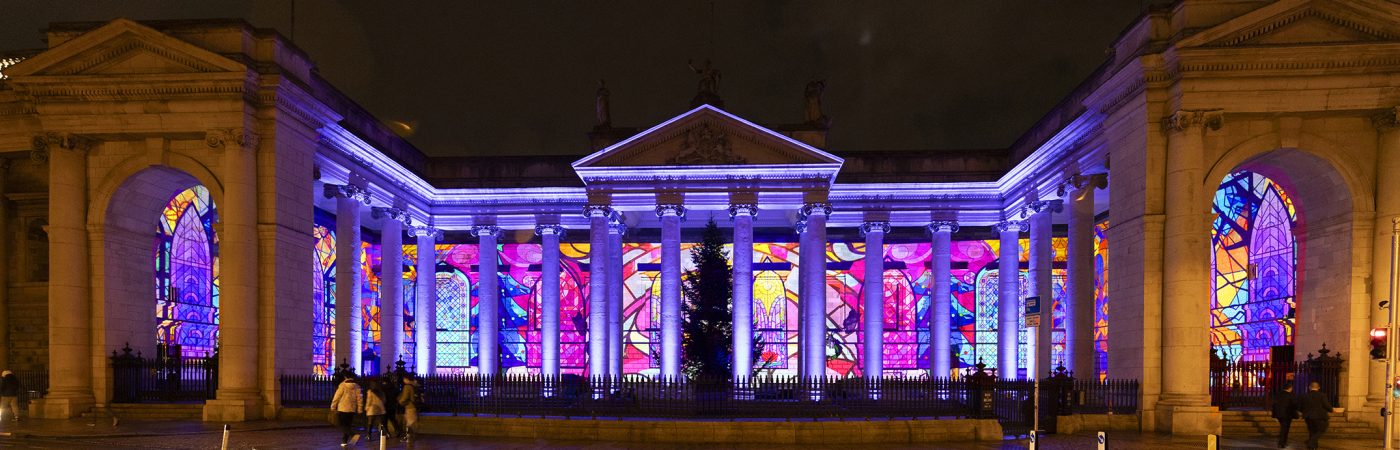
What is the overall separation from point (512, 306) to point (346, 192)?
52.8 feet

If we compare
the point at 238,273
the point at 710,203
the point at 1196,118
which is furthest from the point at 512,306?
the point at 1196,118

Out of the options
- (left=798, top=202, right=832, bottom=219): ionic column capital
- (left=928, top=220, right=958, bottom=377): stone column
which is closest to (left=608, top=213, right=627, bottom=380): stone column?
(left=798, top=202, right=832, bottom=219): ionic column capital

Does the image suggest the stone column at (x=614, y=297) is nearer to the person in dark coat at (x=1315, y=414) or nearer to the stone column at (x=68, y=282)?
the stone column at (x=68, y=282)

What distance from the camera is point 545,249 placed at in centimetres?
4100

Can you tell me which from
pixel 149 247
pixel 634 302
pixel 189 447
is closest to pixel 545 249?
pixel 634 302

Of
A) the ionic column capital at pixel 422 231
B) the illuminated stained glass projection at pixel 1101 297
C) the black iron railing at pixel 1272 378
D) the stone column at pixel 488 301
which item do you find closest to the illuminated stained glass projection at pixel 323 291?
the ionic column capital at pixel 422 231

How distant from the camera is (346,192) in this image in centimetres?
3209

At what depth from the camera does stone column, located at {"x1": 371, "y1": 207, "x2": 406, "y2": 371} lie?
120 ft

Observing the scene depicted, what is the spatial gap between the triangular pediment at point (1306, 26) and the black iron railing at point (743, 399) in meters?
8.51

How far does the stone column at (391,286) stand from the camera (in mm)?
36562

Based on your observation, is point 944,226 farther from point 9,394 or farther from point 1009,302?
point 9,394

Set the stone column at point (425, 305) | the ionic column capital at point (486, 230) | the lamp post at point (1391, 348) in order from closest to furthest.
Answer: the lamp post at point (1391, 348) → the stone column at point (425, 305) → the ionic column capital at point (486, 230)

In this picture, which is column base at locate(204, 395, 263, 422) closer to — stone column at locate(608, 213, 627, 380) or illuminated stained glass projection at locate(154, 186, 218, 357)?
illuminated stained glass projection at locate(154, 186, 218, 357)

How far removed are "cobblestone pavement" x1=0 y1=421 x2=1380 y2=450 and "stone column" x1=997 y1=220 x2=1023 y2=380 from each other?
17.1 metres
